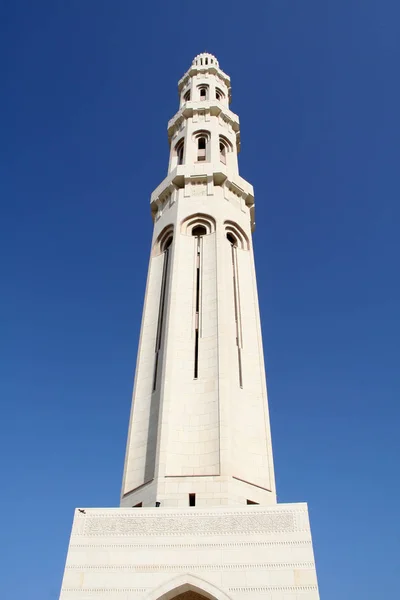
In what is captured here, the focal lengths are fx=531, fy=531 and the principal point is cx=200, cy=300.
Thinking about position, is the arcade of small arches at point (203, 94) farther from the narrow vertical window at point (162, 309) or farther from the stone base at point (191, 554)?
the stone base at point (191, 554)

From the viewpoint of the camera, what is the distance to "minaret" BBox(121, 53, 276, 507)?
15.6 m

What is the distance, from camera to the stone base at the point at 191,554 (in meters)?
12.2

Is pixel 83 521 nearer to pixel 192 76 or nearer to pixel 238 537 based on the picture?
pixel 238 537

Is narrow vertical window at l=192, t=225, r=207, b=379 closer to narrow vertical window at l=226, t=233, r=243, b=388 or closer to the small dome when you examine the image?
narrow vertical window at l=226, t=233, r=243, b=388

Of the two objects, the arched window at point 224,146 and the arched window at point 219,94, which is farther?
the arched window at point 219,94

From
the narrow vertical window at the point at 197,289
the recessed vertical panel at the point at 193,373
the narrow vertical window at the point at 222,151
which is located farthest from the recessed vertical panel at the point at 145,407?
the narrow vertical window at the point at 222,151

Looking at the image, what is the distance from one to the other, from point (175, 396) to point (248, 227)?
10270 mm

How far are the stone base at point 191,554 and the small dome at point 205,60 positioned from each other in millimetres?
29791

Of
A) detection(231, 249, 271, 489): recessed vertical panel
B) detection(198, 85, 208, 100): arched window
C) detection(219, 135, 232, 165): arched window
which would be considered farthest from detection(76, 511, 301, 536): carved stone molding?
detection(198, 85, 208, 100): arched window

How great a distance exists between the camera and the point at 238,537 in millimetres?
12969

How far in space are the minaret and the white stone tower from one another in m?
0.05

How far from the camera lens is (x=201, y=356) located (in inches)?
721

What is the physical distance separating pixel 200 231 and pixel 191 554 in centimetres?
1387

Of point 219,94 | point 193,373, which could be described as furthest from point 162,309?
point 219,94
